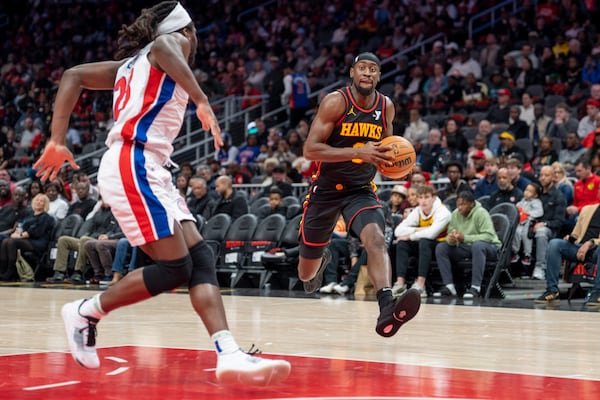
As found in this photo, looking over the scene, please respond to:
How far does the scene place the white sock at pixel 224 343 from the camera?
12.3ft

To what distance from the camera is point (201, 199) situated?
12.9 meters

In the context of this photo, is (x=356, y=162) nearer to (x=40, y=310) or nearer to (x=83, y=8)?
(x=40, y=310)

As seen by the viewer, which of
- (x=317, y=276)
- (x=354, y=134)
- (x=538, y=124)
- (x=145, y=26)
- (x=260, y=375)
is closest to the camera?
(x=260, y=375)

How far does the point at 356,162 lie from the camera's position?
612cm

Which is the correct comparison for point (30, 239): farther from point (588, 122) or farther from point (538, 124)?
point (588, 122)

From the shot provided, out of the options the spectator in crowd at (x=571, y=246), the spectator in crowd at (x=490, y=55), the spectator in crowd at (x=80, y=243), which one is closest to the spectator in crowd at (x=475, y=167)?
the spectator in crowd at (x=571, y=246)

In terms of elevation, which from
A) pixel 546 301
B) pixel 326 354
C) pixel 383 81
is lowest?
pixel 546 301

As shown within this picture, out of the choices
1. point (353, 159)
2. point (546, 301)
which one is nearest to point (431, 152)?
point (546, 301)

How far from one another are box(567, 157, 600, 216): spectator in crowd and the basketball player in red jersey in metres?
5.05

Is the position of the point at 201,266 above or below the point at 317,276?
above

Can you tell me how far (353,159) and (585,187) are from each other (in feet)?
18.5

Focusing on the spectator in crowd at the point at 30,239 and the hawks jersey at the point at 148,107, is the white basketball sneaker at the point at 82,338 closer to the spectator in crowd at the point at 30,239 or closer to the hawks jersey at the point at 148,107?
the hawks jersey at the point at 148,107

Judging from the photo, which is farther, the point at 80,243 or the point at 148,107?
the point at 80,243

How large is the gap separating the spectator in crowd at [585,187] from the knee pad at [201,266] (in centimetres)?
729
